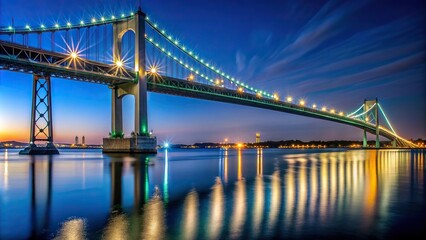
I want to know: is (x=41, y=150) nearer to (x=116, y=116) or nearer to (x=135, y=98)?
(x=116, y=116)

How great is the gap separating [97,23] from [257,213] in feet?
133

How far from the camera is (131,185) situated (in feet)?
42.5

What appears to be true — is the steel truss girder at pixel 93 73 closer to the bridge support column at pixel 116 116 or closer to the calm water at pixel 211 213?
the bridge support column at pixel 116 116

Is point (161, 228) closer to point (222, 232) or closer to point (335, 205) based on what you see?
point (222, 232)

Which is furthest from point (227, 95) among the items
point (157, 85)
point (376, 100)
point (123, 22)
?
point (376, 100)

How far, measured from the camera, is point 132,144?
3831 cm

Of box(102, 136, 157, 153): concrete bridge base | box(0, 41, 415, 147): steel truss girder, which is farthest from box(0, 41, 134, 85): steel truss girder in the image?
box(102, 136, 157, 153): concrete bridge base

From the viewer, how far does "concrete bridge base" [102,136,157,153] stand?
1509 inches

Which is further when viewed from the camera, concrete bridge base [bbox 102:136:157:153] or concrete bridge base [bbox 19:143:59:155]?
concrete bridge base [bbox 19:143:59:155]

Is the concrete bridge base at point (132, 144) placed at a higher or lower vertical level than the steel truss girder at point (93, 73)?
lower

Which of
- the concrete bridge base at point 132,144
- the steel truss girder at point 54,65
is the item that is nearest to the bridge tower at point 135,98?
the concrete bridge base at point 132,144

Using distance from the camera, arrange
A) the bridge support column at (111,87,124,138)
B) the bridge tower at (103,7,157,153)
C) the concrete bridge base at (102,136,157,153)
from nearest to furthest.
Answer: the concrete bridge base at (102,136,157,153), the bridge tower at (103,7,157,153), the bridge support column at (111,87,124,138)

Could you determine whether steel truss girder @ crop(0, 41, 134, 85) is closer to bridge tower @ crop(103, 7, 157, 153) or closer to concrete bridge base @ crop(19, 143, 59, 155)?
bridge tower @ crop(103, 7, 157, 153)

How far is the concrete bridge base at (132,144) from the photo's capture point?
38.3 meters
